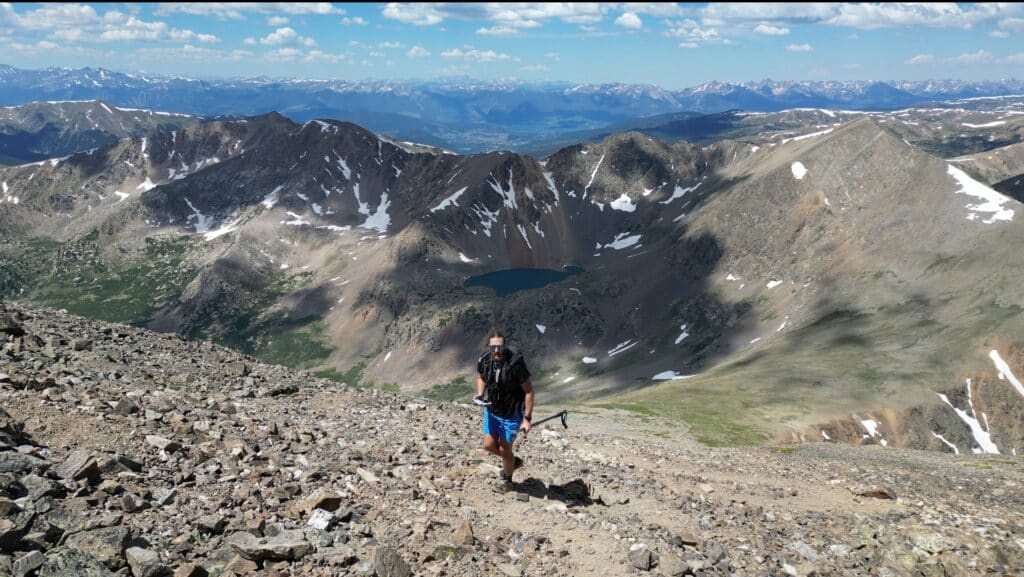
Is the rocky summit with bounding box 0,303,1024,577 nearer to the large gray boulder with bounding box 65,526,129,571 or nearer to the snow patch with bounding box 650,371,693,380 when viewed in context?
the large gray boulder with bounding box 65,526,129,571

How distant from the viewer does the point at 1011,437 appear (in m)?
91.3

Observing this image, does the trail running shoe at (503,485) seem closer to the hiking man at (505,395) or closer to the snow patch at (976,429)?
the hiking man at (505,395)

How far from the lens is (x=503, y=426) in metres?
18.3

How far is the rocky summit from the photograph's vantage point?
13.1 m

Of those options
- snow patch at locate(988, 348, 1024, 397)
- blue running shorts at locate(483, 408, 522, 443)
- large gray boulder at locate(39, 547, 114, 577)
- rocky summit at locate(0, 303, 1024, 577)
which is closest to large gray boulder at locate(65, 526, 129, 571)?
rocky summit at locate(0, 303, 1024, 577)

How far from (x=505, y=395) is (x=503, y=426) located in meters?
0.97

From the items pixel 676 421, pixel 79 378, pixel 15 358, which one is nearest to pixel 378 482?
pixel 79 378

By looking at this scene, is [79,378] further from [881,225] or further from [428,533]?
[881,225]

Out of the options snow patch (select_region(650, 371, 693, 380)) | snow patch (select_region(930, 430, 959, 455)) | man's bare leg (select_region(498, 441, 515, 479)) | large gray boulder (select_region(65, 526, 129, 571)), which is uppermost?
large gray boulder (select_region(65, 526, 129, 571))

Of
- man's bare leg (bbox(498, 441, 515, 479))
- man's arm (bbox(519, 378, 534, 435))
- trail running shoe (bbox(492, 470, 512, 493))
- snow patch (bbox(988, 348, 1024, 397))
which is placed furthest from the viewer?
snow patch (bbox(988, 348, 1024, 397))

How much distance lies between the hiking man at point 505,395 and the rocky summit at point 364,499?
163cm

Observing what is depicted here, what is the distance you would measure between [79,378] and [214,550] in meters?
14.4

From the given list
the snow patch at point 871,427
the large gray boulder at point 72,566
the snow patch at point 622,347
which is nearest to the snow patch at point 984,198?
the snow patch at point 622,347

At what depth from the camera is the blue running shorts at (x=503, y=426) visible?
717 inches
